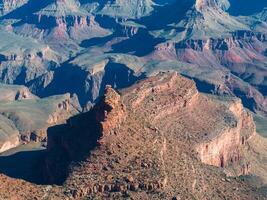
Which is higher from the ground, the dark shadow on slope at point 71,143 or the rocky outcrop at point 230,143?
the dark shadow on slope at point 71,143

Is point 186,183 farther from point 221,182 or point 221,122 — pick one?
point 221,122

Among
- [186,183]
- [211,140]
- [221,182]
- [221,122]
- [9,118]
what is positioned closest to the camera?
[186,183]

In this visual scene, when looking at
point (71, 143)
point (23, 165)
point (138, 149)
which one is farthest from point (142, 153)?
point (23, 165)

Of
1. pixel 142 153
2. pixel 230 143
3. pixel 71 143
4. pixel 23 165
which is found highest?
pixel 142 153

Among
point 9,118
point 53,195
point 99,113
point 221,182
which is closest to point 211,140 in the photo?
point 221,182

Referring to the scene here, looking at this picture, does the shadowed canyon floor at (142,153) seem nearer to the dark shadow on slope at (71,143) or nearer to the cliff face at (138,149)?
the cliff face at (138,149)

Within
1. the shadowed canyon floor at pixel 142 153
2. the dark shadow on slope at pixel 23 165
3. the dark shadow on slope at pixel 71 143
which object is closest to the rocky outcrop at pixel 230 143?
the shadowed canyon floor at pixel 142 153

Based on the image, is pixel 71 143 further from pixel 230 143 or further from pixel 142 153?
pixel 230 143
